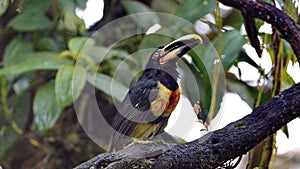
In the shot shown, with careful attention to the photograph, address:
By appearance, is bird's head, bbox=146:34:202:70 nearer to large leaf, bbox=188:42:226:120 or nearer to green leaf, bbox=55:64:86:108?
large leaf, bbox=188:42:226:120

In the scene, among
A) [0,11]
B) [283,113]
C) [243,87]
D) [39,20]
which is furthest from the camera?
[39,20]

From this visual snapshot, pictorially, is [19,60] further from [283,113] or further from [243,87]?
[283,113]

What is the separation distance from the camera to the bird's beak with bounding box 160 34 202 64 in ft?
2.74

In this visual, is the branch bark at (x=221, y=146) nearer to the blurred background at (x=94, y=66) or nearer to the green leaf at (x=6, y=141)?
the blurred background at (x=94, y=66)

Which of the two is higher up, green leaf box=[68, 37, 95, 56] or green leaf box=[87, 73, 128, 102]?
green leaf box=[68, 37, 95, 56]

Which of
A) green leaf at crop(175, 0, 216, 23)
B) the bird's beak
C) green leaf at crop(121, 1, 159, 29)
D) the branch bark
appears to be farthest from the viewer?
green leaf at crop(121, 1, 159, 29)

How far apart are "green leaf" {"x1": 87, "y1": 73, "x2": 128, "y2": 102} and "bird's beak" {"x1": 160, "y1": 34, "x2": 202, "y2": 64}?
19.0 inches

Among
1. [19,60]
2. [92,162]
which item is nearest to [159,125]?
[92,162]

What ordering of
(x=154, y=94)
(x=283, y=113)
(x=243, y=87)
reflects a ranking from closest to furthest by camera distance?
1. (x=283, y=113)
2. (x=154, y=94)
3. (x=243, y=87)

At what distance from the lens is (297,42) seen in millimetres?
791

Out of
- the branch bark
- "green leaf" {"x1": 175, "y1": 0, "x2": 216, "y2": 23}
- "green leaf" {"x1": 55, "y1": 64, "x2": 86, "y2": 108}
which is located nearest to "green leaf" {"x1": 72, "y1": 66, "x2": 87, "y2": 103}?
"green leaf" {"x1": 55, "y1": 64, "x2": 86, "y2": 108}

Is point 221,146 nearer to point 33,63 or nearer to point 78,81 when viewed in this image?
point 78,81

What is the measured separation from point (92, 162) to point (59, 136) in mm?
1065

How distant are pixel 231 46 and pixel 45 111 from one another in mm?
513
